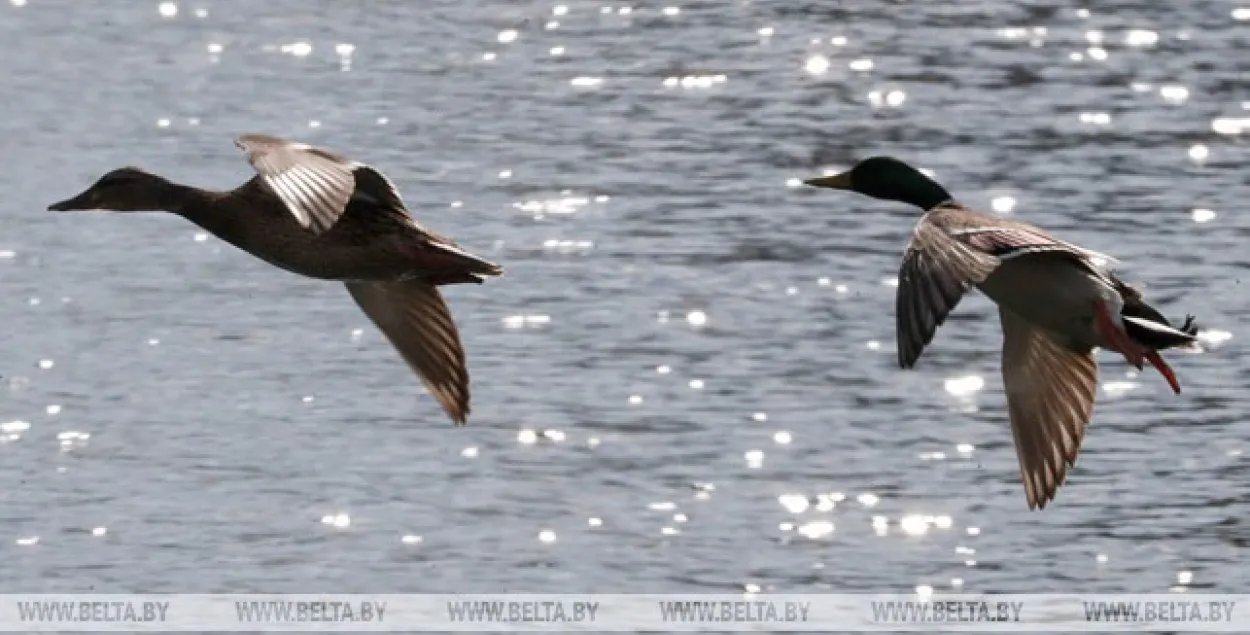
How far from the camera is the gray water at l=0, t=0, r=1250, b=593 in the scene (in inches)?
901

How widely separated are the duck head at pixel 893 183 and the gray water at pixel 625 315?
6039mm

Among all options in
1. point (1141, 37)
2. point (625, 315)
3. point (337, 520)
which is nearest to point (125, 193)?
point (337, 520)

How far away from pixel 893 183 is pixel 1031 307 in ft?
4.92

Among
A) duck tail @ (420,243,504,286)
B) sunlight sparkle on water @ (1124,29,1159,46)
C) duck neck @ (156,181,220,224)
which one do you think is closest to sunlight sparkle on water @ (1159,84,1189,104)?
sunlight sparkle on water @ (1124,29,1159,46)

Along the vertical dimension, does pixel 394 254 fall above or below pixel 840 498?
above

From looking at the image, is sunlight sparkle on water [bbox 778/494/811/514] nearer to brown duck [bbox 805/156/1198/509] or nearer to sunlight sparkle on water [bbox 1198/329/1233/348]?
sunlight sparkle on water [bbox 1198/329/1233/348]

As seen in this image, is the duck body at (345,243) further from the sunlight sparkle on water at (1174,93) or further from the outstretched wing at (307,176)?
the sunlight sparkle on water at (1174,93)

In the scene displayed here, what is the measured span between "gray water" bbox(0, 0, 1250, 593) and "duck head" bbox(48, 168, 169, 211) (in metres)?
6.49

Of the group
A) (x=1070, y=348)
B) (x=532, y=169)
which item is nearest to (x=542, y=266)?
(x=532, y=169)

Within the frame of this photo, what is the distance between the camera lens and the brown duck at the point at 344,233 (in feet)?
44.7

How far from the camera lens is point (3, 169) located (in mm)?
35625

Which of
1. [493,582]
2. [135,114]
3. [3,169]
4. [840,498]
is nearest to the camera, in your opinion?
[493,582]

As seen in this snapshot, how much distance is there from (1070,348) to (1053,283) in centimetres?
58

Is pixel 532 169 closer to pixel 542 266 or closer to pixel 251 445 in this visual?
pixel 542 266
